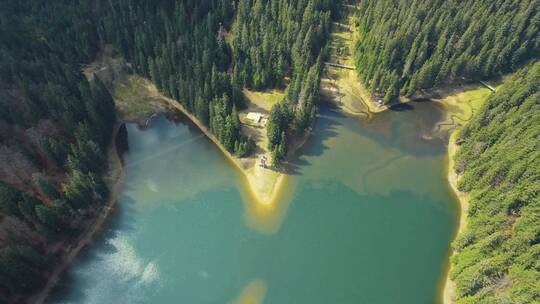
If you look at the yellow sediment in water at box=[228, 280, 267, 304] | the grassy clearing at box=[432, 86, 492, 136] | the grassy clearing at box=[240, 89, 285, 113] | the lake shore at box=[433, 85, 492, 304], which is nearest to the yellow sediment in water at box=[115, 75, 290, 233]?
the yellow sediment in water at box=[228, 280, 267, 304]

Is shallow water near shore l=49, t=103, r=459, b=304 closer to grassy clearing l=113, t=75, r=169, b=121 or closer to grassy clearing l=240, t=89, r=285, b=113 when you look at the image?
grassy clearing l=113, t=75, r=169, b=121

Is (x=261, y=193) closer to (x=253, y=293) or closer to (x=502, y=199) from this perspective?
(x=253, y=293)

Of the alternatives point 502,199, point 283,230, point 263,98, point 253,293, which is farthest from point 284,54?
point 253,293

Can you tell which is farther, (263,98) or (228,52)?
(228,52)

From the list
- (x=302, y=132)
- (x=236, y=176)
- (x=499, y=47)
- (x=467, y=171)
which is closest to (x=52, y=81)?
(x=236, y=176)

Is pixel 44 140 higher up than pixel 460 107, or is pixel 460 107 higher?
pixel 460 107
